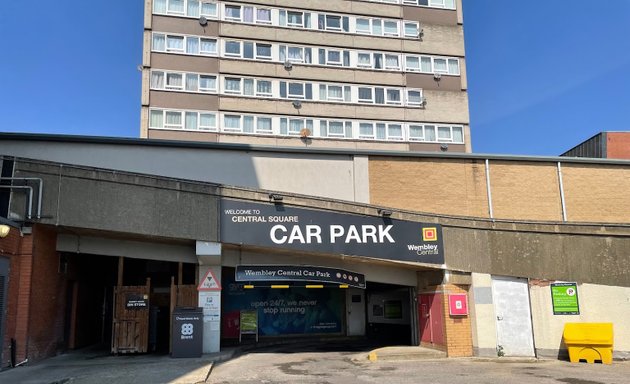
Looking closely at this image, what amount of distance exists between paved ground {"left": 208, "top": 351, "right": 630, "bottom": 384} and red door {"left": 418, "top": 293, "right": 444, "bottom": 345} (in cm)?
131

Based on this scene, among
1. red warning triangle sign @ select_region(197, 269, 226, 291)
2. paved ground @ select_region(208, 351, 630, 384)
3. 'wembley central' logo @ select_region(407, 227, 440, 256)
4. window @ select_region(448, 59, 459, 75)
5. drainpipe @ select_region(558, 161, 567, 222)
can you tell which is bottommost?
paved ground @ select_region(208, 351, 630, 384)

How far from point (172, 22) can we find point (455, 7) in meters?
20.8

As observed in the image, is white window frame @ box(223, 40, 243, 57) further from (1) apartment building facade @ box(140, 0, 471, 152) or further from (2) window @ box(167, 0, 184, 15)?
(2) window @ box(167, 0, 184, 15)

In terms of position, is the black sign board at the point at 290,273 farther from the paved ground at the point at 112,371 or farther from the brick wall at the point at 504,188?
the brick wall at the point at 504,188

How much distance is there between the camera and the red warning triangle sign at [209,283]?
674 inches

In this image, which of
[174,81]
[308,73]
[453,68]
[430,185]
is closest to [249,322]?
[430,185]

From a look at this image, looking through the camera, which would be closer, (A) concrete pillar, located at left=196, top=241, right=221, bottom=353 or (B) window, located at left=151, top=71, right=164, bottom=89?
(A) concrete pillar, located at left=196, top=241, right=221, bottom=353

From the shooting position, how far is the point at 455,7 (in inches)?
1682

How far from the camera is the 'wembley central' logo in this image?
17.4 m

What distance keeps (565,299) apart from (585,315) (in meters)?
0.74

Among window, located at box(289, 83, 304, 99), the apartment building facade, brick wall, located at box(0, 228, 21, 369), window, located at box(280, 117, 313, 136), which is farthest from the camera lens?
window, located at box(289, 83, 304, 99)

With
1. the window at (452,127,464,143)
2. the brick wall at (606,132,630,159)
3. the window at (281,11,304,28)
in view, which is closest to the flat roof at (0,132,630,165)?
the brick wall at (606,132,630,159)

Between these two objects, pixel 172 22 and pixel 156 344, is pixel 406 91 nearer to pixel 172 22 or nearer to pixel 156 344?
pixel 172 22

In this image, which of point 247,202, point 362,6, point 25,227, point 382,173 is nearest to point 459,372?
point 247,202
